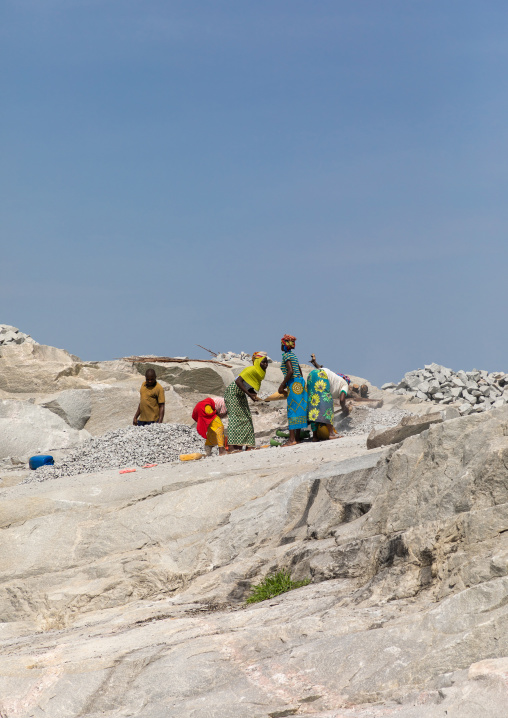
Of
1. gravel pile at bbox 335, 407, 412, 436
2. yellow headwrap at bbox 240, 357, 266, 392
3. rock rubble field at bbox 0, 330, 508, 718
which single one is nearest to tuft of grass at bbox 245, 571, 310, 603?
rock rubble field at bbox 0, 330, 508, 718

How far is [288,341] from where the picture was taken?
1171 centimetres

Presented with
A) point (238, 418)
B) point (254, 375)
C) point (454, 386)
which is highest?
point (254, 375)

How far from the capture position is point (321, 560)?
5582 mm

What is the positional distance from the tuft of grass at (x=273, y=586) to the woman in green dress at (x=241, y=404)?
541cm

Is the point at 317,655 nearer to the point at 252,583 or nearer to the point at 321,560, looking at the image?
the point at 321,560

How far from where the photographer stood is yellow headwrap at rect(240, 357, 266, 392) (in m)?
11.4

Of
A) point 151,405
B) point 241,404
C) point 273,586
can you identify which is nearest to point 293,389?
point 241,404

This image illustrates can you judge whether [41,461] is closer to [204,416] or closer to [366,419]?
[204,416]

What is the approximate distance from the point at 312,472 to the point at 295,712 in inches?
168

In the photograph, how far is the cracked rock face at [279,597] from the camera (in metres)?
3.64

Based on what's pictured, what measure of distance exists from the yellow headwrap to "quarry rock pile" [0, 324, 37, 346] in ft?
37.3

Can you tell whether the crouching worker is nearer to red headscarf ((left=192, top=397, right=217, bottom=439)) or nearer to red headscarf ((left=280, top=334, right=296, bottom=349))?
red headscarf ((left=192, top=397, right=217, bottom=439))

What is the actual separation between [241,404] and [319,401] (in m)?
1.31

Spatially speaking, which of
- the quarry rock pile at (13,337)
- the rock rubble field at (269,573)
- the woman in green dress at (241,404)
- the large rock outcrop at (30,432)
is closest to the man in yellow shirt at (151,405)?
the large rock outcrop at (30,432)
